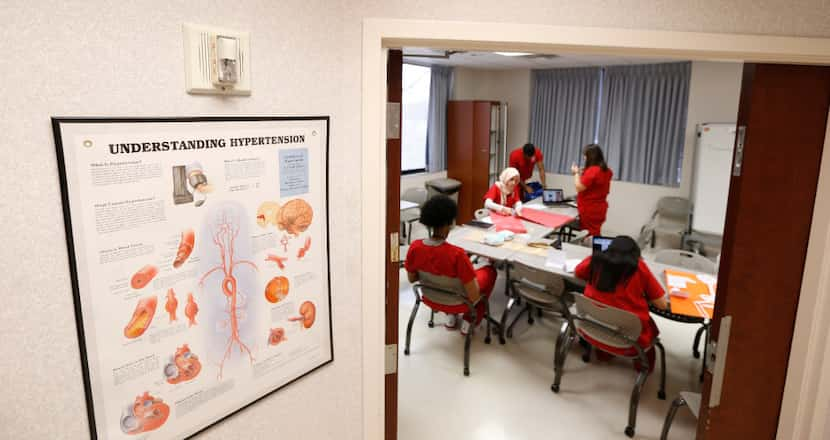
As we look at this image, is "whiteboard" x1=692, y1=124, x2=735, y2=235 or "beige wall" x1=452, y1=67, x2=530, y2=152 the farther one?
"beige wall" x1=452, y1=67, x2=530, y2=152

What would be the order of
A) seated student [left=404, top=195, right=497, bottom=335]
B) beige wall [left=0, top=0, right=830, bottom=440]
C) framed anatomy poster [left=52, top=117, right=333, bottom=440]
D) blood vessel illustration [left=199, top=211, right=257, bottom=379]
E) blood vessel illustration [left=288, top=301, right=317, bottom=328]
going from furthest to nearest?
1. seated student [left=404, top=195, right=497, bottom=335]
2. blood vessel illustration [left=288, top=301, right=317, bottom=328]
3. blood vessel illustration [left=199, top=211, right=257, bottom=379]
4. framed anatomy poster [left=52, top=117, right=333, bottom=440]
5. beige wall [left=0, top=0, right=830, bottom=440]

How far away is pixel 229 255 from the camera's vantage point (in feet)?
4.06

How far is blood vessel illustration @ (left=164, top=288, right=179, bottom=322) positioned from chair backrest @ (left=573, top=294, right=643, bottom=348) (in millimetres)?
2535

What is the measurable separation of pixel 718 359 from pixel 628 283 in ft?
3.32

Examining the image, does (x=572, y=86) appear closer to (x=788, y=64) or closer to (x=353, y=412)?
(x=788, y=64)

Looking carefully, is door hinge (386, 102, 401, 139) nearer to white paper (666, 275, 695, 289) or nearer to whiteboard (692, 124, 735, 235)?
white paper (666, 275, 695, 289)

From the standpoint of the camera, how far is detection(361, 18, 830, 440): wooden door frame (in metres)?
1.43

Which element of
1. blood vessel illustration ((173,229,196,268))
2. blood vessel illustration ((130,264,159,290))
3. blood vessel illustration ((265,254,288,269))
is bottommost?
blood vessel illustration ((265,254,288,269))

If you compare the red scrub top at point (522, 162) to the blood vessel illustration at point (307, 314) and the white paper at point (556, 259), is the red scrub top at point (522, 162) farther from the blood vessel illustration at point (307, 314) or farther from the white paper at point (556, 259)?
the blood vessel illustration at point (307, 314)

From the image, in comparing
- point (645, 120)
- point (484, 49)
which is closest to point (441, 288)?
point (484, 49)

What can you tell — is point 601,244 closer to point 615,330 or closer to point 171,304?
point 615,330

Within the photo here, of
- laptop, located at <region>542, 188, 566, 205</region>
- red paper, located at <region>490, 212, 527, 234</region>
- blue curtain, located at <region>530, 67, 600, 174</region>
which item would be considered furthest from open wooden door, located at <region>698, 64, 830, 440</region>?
blue curtain, located at <region>530, 67, 600, 174</region>

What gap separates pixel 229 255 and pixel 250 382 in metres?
0.36

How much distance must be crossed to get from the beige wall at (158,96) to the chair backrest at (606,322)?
181 centimetres
